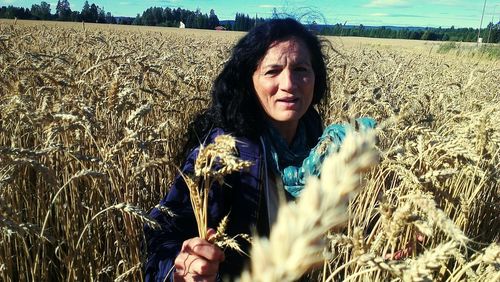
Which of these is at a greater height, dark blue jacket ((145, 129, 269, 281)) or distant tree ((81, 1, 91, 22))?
distant tree ((81, 1, 91, 22))

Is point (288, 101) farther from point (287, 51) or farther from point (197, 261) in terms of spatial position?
point (197, 261)

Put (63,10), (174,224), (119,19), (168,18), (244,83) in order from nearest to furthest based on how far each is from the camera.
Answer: (174,224), (244,83), (63,10), (119,19), (168,18)

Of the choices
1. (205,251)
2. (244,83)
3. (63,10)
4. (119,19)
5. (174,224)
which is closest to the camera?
(205,251)

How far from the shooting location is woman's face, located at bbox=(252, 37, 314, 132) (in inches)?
75.2

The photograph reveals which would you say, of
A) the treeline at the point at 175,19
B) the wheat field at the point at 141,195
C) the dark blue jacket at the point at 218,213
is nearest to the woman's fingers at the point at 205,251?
the wheat field at the point at 141,195

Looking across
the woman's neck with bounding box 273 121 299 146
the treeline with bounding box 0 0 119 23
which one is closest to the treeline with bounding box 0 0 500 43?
the treeline with bounding box 0 0 119 23

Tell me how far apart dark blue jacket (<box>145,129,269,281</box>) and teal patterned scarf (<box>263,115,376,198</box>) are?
5.5 inches

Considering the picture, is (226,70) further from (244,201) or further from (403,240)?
(403,240)

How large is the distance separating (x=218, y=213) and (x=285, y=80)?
0.65 metres

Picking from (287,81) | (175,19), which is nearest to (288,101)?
(287,81)

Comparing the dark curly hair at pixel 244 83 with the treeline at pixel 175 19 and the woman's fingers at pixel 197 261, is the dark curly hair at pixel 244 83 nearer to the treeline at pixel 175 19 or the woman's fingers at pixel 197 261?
the woman's fingers at pixel 197 261

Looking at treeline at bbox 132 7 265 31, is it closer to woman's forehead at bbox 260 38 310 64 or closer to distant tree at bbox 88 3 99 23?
distant tree at bbox 88 3 99 23

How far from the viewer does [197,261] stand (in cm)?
114

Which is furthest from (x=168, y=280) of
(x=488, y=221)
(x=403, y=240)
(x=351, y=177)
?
(x=488, y=221)
